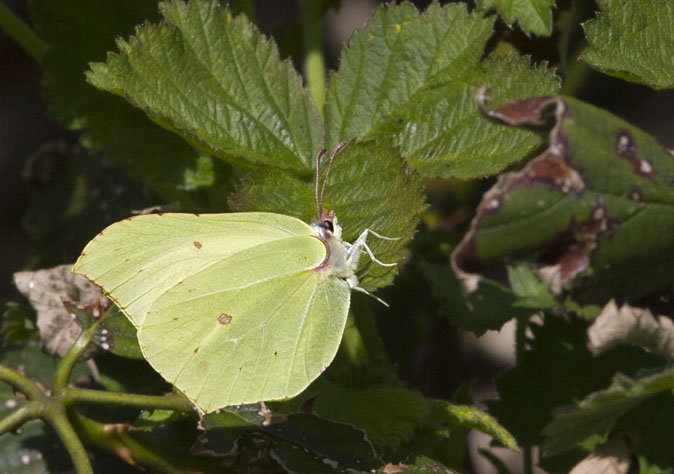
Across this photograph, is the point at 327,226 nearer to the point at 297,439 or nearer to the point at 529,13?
the point at 297,439

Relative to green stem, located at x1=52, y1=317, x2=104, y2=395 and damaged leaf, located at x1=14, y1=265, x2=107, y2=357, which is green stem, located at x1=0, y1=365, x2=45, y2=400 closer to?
green stem, located at x1=52, y1=317, x2=104, y2=395

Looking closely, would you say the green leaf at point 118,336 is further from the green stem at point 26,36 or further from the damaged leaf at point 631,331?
the damaged leaf at point 631,331

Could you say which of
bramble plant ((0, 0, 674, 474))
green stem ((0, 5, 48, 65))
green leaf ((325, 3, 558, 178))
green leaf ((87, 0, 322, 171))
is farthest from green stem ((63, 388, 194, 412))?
green stem ((0, 5, 48, 65))

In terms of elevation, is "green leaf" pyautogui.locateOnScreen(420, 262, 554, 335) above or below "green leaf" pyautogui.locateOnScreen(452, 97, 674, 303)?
below

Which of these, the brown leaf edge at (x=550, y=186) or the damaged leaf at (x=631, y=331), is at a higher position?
the brown leaf edge at (x=550, y=186)

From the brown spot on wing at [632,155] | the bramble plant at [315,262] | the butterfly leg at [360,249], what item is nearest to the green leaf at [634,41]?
the bramble plant at [315,262]

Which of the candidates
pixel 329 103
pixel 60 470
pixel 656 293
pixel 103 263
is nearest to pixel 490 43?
pixel 329 103
